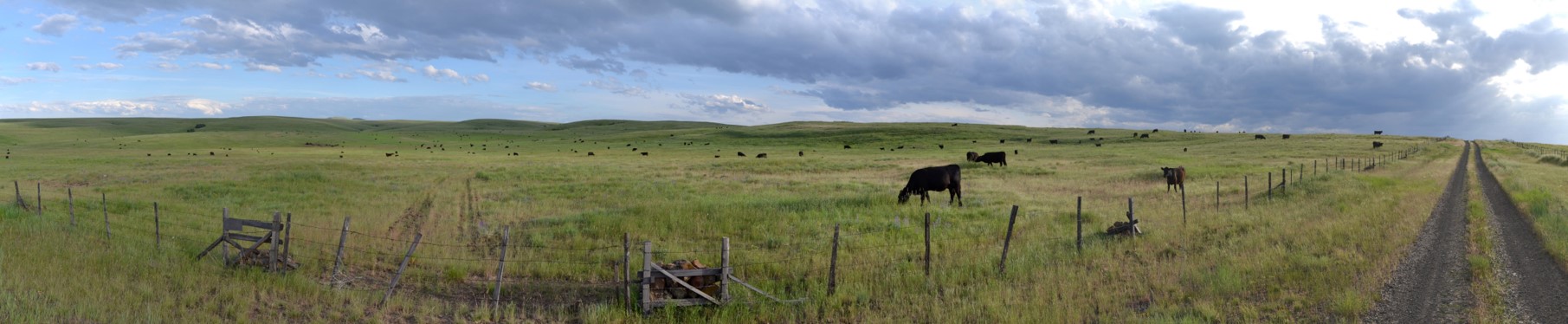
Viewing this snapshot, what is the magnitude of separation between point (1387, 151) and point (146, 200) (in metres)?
80.0

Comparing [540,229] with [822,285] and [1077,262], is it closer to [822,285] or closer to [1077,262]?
[822,285]

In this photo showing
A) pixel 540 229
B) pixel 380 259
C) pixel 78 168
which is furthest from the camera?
pixel 78 168

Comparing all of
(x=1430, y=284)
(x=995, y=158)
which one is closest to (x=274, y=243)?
(x=1430, y=284)

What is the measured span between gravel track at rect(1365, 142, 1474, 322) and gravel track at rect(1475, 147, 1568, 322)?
455 millimetres

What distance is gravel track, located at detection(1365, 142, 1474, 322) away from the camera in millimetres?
8398

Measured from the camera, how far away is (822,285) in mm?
11703

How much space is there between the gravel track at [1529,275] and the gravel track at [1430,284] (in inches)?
17.9

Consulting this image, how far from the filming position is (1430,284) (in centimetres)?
972

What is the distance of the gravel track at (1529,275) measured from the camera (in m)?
8.48

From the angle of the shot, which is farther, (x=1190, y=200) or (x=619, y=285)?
(x=1190, y=200)

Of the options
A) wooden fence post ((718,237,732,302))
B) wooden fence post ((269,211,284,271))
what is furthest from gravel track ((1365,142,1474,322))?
wooden fence post ((269,211,284,271))

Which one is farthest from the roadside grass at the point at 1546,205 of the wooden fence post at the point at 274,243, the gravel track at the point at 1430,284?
the wooden fence post at the point at 274,243

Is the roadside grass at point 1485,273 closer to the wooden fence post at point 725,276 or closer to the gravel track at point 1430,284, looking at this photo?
the gravel track at point 1430,284

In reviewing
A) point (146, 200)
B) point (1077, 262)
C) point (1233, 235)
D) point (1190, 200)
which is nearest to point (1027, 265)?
point (1077, 262)
